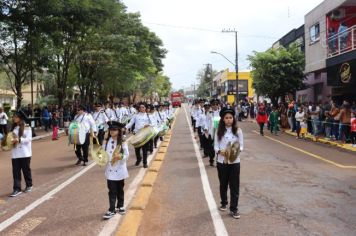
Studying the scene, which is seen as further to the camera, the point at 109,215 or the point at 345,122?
the point at 345,122

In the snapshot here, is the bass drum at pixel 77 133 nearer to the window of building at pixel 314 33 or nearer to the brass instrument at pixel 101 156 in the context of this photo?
the brass instrument at pixel 101 156

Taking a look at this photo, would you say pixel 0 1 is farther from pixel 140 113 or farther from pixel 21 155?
pixel 21 155

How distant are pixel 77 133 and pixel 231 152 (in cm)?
661

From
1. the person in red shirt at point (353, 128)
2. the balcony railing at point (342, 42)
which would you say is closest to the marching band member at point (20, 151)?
the person in red shirt at point (353, 128)

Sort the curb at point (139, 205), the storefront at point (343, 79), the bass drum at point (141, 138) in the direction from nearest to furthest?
the curb at point (139, 205), the bass drum at point (141, 138), the storefront at point (343, 79)

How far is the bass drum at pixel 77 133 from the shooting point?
1314 cm

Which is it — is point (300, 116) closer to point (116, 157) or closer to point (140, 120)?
point (140, 120)

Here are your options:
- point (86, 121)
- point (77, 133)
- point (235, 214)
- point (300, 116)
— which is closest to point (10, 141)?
point (77, 133)

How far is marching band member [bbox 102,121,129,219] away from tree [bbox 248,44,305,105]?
24.4 m

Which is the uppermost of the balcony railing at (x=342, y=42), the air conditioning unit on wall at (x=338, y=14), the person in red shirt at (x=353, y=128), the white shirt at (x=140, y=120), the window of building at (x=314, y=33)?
the air conditioning unit on wall at (x=338, y=14)

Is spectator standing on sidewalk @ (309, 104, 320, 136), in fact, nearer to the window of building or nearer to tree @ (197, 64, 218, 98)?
the window of building

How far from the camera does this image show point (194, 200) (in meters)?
8.71

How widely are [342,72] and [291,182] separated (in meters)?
14.2

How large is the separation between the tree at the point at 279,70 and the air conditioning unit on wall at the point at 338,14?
548 cm
